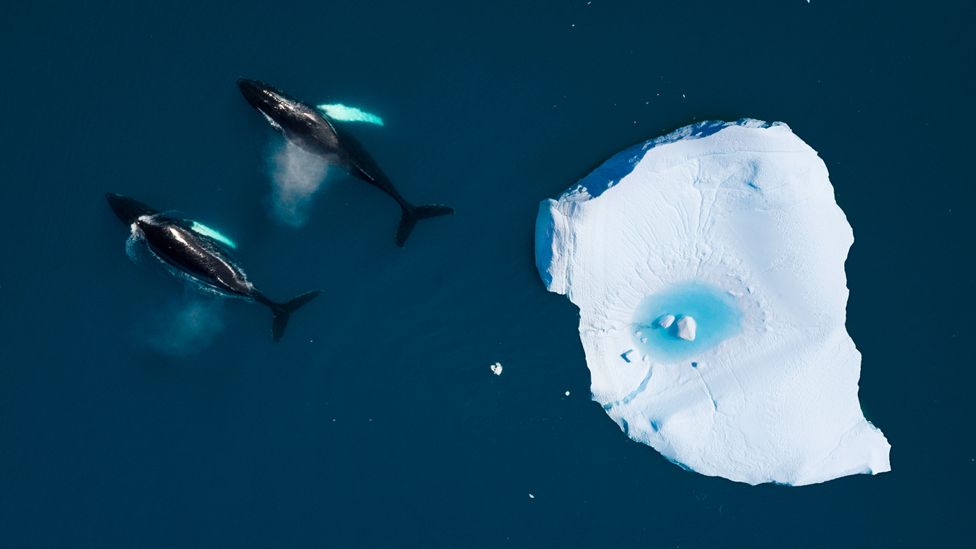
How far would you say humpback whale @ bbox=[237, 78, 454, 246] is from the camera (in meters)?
3.57

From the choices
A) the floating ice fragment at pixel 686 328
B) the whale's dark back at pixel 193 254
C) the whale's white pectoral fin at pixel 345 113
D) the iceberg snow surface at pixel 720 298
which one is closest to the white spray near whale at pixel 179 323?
the whale's dark back at pixel 193 254

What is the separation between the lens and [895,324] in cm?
379

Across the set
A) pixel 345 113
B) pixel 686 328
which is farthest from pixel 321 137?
pixel 686 328

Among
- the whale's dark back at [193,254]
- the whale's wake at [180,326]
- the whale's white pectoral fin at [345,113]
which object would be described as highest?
the whale's white pectoral fin at [345,113]

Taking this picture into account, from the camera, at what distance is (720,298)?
12.6 ft

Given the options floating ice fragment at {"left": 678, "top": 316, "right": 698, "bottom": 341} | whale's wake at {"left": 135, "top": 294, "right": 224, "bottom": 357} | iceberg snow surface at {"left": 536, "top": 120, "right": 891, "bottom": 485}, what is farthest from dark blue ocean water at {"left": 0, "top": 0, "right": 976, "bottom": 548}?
floating ice fragment at {"left": 678, "top": 316, "right": 698, "bottom": 341}

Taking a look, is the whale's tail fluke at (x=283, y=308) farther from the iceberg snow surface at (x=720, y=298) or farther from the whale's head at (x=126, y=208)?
the iceberg snow surface at (x=720, y=298)

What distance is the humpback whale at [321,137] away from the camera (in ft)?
11.7

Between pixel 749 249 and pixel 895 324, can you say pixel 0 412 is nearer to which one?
pixel 749 249

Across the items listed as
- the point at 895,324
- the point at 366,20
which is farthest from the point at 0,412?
the point at 895,324

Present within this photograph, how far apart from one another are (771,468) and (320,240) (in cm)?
290

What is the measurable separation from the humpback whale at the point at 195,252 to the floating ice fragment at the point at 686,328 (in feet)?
6.85

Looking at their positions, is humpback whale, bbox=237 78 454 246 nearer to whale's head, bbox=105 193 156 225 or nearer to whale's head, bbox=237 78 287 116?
whale's head, bbox=237 78 287 116

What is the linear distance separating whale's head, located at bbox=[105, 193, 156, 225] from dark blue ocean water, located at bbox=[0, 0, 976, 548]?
0.22ft
